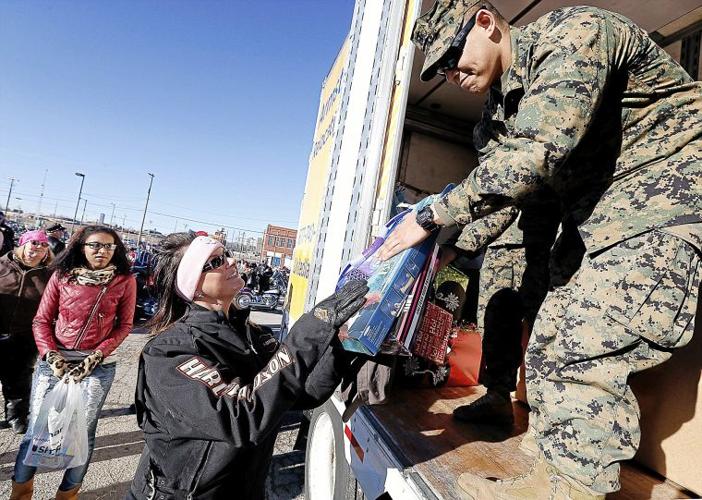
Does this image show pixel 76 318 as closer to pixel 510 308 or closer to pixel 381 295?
pixel 381 295

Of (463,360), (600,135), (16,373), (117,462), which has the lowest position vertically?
(117,462)

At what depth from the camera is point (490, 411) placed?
1.87 meters

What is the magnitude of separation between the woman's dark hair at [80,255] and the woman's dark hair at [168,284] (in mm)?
1533

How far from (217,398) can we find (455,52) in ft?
4.74

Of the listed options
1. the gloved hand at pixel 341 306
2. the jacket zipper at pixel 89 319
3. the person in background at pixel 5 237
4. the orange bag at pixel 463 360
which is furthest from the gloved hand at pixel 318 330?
the person in background at pixel 5 237

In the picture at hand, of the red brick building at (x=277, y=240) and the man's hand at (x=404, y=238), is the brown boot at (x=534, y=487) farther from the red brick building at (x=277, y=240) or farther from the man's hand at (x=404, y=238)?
the red brick building at (x=277, y=240)

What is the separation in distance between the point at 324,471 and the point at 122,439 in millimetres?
2242

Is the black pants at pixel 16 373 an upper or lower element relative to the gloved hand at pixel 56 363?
lower

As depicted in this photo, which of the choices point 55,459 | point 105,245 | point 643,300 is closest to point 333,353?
point 643,300

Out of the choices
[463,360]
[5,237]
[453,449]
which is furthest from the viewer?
[5,237]

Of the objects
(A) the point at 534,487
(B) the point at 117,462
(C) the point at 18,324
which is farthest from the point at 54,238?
(A) the point at 534,487

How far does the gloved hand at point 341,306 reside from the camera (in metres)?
1.19

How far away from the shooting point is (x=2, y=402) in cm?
392

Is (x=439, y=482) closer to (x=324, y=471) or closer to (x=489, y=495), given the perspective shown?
(x=489, y=495)
